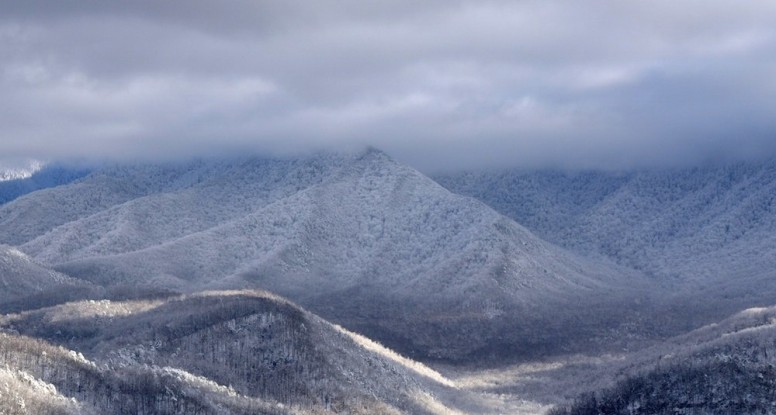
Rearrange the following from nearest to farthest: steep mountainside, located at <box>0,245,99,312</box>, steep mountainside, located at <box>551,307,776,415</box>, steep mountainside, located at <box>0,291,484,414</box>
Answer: steep mountainside, located at <box>0,291,484,414</box>
steep mountainside, located at <box>551,307,776,415</box>
steep mountainside, located at <box>0,245,99,312</box>

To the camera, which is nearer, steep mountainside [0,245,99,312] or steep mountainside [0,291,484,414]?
steep mountainside [0,291,484,414]

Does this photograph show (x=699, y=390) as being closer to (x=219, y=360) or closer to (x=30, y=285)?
(x=219, y=360)

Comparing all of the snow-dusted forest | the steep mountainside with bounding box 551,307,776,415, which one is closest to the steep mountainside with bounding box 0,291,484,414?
the snow-dusted forest

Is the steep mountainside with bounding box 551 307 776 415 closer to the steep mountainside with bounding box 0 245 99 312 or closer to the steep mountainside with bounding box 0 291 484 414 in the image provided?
the steep mountainside with bounding box 0 291 484 414

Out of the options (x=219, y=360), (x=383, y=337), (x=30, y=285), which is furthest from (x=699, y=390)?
(x=30, y=285)

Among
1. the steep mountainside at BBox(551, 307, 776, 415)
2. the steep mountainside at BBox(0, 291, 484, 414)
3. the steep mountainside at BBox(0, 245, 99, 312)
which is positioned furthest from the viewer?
the steep mountainside at BBox(0, 245, 99, 312)

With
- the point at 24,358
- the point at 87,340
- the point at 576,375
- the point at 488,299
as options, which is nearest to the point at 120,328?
the point at 87,340

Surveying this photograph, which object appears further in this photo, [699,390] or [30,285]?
[30,285]

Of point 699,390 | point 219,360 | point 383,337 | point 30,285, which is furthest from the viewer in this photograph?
point 30,285
